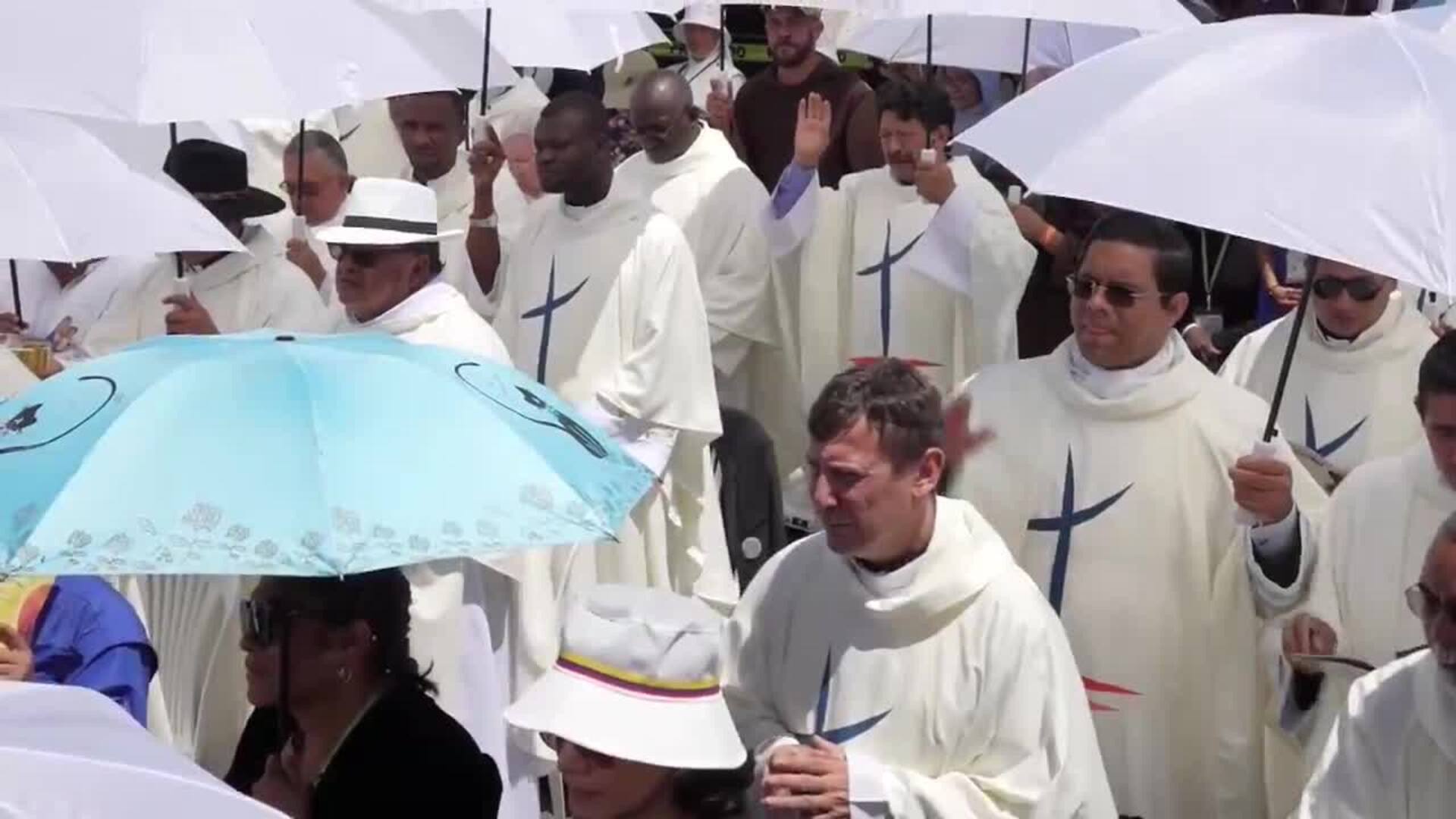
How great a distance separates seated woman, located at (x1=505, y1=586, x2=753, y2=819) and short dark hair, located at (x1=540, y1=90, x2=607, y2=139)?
3.58m

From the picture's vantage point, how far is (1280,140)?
4684 mm

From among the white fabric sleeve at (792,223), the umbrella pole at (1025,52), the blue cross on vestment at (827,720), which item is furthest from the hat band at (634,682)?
the umbrella pole at (1025,52)

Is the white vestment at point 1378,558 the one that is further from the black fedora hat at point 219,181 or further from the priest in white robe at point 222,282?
the black fedora hat at point 219,181

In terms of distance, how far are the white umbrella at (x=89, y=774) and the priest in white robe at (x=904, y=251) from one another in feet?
17.6

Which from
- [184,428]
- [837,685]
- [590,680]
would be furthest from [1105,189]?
[184,428]

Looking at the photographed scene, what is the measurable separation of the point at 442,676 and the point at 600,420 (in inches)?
43.1

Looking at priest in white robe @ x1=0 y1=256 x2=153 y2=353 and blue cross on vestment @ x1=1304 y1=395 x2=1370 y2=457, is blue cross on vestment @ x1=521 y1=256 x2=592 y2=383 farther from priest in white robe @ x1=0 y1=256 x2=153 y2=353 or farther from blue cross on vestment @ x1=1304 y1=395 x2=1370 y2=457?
Result: blue cross on vestment @ x1=1304 y1=395 x2=1370 y2=457

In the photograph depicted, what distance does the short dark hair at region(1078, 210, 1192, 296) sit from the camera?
548cm

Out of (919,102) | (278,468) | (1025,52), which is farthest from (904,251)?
(278,468)

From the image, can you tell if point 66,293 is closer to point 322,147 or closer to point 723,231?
point 322,147

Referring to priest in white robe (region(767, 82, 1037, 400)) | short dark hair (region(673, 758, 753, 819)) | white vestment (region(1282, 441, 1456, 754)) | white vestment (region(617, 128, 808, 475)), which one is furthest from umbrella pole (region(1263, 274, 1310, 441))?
white vestment (region(617, 128, 808, 475))

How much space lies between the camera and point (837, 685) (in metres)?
4.60

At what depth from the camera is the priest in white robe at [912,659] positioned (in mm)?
4387

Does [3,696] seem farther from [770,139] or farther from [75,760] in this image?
[770,139]
